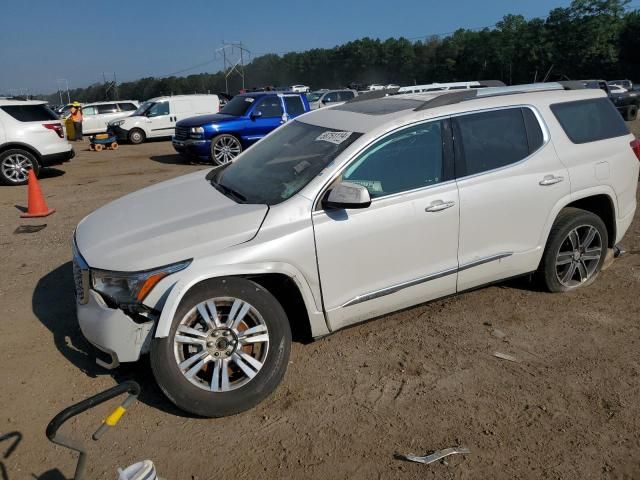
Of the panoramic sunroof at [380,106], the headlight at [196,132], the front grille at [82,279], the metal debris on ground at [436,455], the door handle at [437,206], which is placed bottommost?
the metal debris on ground at [436,455]

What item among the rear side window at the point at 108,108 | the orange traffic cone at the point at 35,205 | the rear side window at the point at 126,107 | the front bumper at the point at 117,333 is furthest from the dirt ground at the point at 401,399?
the rear side window at the point at 126,107

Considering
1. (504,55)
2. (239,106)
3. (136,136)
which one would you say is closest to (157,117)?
(136,136)

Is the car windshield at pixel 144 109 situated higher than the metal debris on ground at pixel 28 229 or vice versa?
the car windshield at pixel 144 109

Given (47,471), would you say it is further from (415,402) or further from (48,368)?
(415,402)

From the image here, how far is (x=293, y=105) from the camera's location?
13.8 meters

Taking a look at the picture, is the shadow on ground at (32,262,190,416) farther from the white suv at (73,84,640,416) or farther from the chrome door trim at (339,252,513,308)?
the chrome door trim at (339,252,513,308)

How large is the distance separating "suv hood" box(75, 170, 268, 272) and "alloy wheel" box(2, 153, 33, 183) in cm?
870

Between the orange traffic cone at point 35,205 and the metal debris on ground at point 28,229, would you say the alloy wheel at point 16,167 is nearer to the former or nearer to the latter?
the orange traffic cone at point 35,205

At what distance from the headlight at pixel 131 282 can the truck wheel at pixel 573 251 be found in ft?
9.83

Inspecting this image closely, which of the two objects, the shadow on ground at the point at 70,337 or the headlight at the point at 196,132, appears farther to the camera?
the headlight at the point at 196,132

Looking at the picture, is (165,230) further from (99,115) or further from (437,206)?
(99,115)

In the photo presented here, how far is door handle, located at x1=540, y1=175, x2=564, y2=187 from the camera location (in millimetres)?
4109

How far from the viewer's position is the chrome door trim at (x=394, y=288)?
3.48 m

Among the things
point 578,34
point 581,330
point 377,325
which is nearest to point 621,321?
point 581,330
